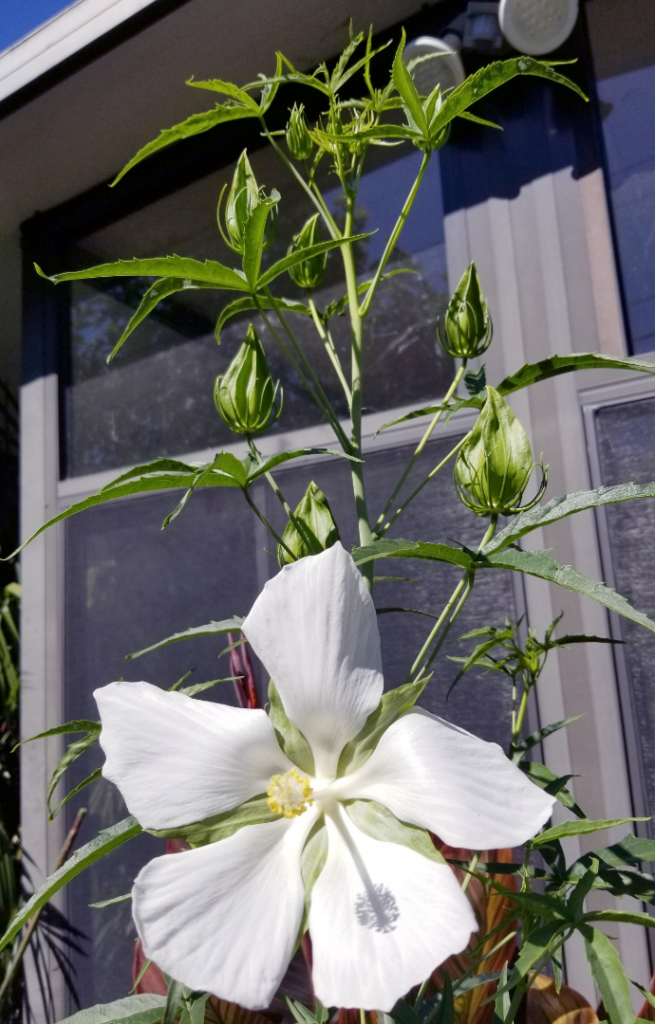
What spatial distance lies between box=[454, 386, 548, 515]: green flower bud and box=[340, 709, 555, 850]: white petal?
163mm

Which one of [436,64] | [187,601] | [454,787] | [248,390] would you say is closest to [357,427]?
[248,390]

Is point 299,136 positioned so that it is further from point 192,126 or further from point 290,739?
point 290,739

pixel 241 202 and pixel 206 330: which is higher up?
pixel 206 330

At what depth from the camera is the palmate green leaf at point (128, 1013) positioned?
21.3 inches

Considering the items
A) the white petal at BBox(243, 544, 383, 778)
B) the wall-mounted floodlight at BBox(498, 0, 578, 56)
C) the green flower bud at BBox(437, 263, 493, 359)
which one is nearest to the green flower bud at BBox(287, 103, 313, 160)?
the green flower bud at BBox(437, 263, 493, 359)

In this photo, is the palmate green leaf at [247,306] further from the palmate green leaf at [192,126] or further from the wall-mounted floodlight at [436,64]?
the wall-mounted floodlight at [436,64]

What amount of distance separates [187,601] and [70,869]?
1040 millimetres

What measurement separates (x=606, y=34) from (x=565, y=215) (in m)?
0.30

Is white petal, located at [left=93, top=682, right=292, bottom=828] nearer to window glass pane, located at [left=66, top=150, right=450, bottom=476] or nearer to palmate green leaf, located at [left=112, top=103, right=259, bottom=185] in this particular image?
palmate green leaf, located at [left=112, top=103, right=259, bottom=185]

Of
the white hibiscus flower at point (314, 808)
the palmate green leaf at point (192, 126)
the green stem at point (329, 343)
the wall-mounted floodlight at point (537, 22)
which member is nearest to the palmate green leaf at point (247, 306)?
the green stem at point (329, 343)

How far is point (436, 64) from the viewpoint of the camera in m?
1.10

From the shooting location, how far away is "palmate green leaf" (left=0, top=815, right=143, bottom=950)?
41cm

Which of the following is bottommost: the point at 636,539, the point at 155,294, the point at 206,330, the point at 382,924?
the point at 382,924

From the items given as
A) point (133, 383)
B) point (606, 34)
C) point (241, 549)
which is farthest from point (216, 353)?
point (606, 34)
